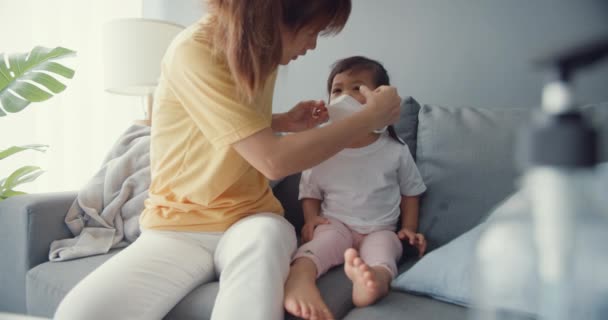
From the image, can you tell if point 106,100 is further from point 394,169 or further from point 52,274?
point 394,169

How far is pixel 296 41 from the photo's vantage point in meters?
0.74

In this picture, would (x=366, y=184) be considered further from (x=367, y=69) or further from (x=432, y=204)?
(x=367, y=69)

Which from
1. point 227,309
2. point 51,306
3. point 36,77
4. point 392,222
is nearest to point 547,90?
point 227,309

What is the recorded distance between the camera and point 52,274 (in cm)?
85

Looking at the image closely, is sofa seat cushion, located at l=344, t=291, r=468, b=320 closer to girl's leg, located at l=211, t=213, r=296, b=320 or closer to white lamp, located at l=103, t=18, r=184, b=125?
girl's leg, located at l=211, t=213, r=296, b=320

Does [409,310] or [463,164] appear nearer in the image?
[409,310]

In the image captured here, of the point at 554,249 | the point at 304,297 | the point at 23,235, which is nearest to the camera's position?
the point at 554,249

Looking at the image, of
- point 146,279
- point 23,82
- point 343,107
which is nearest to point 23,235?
point 146,279

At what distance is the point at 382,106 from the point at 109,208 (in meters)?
0.75

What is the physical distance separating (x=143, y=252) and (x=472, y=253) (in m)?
0.56

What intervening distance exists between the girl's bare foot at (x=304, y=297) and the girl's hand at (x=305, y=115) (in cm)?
37

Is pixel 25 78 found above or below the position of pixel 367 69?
below

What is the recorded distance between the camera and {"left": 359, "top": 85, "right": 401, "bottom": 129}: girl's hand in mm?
772

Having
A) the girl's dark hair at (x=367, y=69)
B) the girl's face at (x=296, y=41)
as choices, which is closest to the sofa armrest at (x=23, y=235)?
the girl's face at (x=296, y=41)
